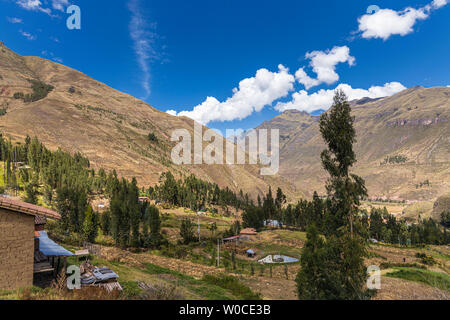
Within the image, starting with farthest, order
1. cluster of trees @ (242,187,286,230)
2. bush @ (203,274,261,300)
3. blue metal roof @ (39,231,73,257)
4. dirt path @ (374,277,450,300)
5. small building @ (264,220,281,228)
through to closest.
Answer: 1. small building @ (264,220,281,228)
2. cluster of trees @ (242,187,286,230)
3. bush @ (203,274,261,300)
4. dirt path @ (374,277,450,300)
5. blue metal roof @ (39,231,73,257)

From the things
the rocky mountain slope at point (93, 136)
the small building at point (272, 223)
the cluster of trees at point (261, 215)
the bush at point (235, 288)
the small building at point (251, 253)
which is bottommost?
the small building at point (272, 223)

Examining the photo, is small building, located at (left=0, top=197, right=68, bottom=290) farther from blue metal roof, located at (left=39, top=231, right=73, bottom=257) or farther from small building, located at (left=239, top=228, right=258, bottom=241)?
small building, located at (left=239, top=228, right=258, bottom=241)

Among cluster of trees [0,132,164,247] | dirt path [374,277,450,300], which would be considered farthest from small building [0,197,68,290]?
cluster of trees [0,132,164,247]

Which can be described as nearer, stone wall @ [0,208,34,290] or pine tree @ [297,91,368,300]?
stone wall @ [0,208,34,290]

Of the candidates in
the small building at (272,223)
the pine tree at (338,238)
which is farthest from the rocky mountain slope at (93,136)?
the pine tree at (338,238)

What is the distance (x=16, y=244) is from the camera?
12188 millimetres

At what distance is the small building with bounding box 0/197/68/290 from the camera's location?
11891 mm

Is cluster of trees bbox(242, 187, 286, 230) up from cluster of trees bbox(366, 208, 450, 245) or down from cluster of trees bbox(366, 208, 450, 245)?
up

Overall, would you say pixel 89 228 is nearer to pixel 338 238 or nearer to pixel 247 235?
pixel 247 235

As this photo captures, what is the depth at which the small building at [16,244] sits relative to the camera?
39.0ft

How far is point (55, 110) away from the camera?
553 ft

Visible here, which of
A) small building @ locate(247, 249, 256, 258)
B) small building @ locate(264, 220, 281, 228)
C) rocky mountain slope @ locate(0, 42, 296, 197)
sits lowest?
small building @ locate(264, 220, 281, 228)

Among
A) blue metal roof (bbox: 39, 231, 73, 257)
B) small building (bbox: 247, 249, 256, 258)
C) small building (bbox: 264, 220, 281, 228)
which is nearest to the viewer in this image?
blue metal roof (bbox: 39, 231, 73, 257)

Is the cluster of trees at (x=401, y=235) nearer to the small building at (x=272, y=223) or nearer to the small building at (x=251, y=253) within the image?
the small building at (x=272, y=223)
